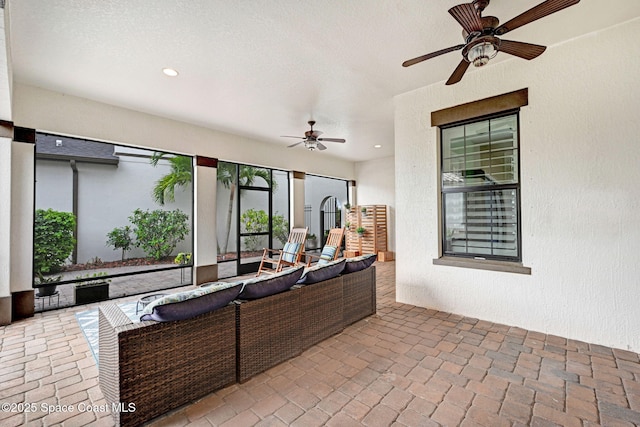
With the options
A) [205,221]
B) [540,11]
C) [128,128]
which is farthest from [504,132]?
[128,128]

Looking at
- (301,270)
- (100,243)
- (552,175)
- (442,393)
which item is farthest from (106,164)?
(552,175)

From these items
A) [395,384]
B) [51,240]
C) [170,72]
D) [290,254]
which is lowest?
[395,384]

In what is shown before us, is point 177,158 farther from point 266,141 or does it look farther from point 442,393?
point 442,393

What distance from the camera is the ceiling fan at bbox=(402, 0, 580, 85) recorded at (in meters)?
1.80

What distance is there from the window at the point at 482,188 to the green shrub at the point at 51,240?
5217 mm

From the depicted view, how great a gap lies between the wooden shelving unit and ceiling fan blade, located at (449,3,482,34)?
5853mm

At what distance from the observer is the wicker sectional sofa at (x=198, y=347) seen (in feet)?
5.43

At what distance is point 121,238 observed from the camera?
5.52 metres

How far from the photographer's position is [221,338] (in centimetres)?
202

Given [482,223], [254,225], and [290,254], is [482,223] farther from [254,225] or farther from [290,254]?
[254,225]

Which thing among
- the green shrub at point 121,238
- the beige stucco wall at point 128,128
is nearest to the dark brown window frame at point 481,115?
the beige stucco wall at point 128,128

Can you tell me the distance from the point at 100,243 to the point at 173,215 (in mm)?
1417

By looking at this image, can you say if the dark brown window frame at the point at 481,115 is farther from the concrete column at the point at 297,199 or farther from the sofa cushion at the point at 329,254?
the concrete column at the point at 297,199

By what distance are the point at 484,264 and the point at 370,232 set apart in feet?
14.7
